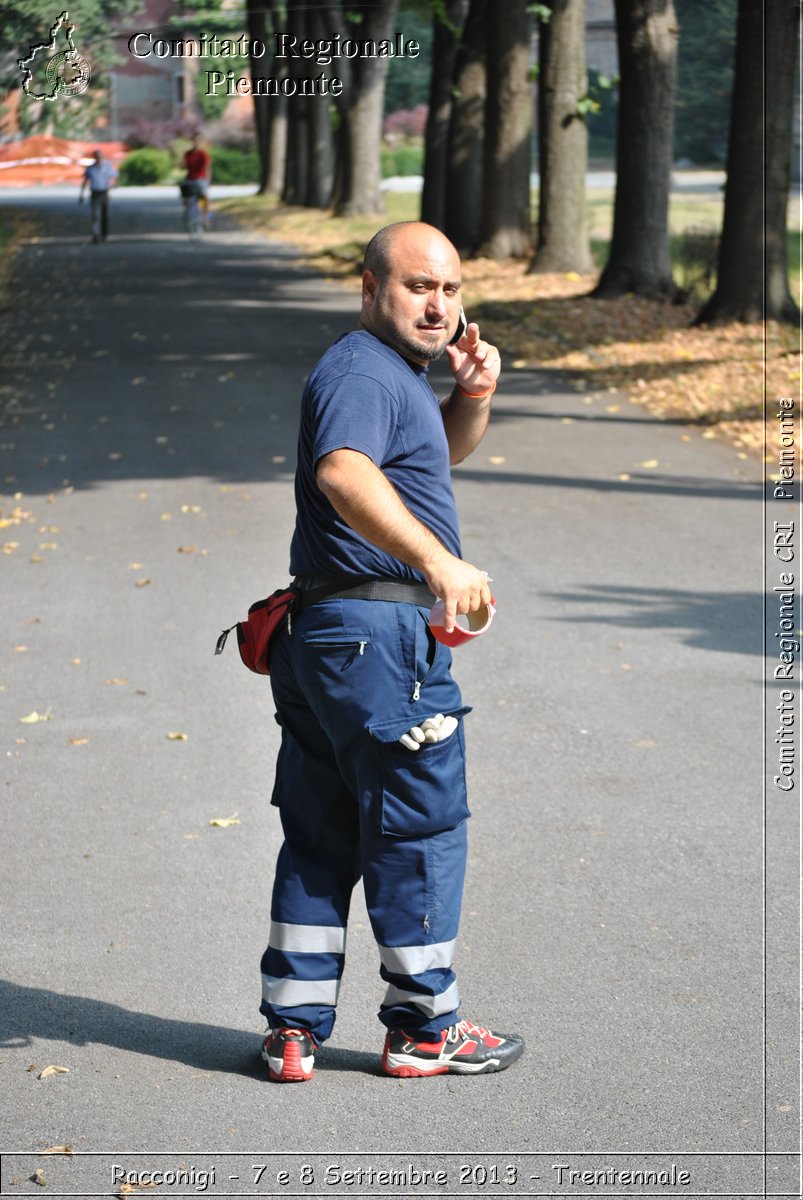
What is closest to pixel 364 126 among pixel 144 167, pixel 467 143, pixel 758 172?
pixel 467 143

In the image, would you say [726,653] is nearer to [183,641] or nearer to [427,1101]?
[183,641]

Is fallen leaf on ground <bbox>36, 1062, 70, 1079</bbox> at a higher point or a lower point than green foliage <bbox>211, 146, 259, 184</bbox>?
lower

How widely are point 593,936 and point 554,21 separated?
835 inches

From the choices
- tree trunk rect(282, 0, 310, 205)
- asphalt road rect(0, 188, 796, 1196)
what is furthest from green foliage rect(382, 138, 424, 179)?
asphalt road rect(0, 188, 796, 1196)

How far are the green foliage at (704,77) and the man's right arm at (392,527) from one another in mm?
A: 60248

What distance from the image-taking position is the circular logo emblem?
1232 cm

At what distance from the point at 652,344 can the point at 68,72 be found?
668 centimetres

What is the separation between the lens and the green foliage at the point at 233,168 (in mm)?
79188

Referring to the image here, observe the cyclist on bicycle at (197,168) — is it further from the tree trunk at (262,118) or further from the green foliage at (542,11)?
the tree trunk at (262,118)

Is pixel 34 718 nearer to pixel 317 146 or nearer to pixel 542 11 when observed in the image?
pixel 542 11

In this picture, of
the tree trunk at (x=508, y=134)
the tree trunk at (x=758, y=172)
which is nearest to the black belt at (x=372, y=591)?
the tree trunk at (x=758, y=172)

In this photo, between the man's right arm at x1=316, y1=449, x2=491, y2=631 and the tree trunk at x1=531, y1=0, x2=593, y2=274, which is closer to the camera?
the man's right arm at x1=316, y1=449, x2=491, y2=631

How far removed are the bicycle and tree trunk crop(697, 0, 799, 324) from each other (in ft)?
71.0

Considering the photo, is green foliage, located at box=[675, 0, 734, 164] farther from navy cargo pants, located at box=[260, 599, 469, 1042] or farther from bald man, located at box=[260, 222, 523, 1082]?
navy cargo pants, located at box=[260, 599, 469, 1042]
